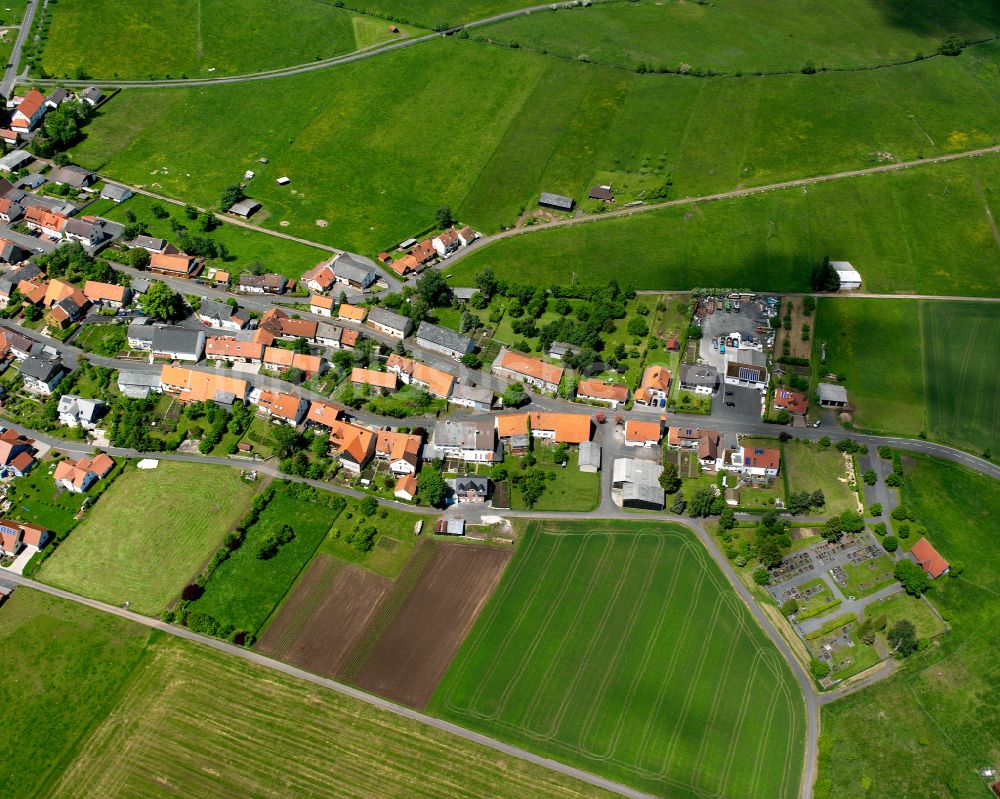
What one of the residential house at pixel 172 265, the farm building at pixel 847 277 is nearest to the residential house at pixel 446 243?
the residential house at pixel 172 265

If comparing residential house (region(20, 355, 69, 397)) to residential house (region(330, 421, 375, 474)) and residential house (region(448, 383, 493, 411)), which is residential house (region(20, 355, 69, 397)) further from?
residential house (region(448, 383, 493, 411))

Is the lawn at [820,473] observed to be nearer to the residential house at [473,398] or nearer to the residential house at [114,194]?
the residential house at [473,398]

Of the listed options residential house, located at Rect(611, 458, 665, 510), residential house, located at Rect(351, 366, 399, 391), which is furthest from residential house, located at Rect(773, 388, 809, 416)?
residential house, located at Rect(351, 366, 399, 391)

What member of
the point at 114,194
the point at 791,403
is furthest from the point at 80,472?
the point at 791,403

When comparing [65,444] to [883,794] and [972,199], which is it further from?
[972,199]

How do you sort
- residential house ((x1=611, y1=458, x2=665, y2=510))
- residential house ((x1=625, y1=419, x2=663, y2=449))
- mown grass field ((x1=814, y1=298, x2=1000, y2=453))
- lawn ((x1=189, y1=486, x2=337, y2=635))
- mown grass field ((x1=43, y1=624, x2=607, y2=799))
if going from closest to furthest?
mown grass field ((x1=43, y1=624, x2=607, y2=799)) < lawn ((x1=189, y1=486, x2=337, y2=635)) < residential house ((x1=611, y1=458, x2=665, y2=510)) < residential house ((x1=625, y1=419, x2=663, y2=449)) < mown grass field ((x1=814, y1=298, x2=1000, y2=453))

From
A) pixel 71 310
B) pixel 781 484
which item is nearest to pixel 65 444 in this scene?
pixel 71 310

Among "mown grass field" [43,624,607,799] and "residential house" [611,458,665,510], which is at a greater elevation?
"residential house" [611,458,665,510]
